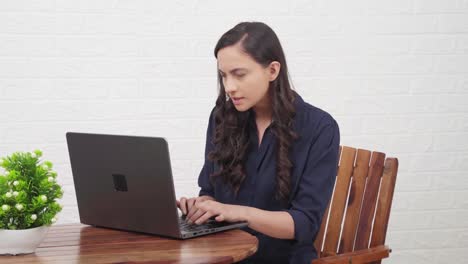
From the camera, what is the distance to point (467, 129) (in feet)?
12.0

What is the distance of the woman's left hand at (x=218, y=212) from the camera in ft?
6.85

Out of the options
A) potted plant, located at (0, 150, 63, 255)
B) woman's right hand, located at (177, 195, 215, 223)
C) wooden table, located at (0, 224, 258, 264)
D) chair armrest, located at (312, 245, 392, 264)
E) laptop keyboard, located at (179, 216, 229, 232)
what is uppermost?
potted plant, located at (0, 150, 63, 255)

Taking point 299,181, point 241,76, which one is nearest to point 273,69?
point 241,76

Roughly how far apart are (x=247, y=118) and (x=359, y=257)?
618 mm

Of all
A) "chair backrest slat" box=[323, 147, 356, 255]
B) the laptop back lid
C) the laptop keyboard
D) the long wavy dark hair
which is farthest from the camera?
"chair backrest slat" box=[323, 147, 356, 255]

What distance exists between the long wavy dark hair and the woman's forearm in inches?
6.8

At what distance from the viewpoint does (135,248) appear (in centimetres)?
191

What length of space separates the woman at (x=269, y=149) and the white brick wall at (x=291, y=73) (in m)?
0.80

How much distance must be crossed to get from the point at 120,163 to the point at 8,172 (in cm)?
29

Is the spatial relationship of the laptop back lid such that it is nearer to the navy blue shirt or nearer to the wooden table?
the wooden table

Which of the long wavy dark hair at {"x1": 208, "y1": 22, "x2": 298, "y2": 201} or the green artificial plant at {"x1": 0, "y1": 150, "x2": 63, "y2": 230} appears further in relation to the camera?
the long wavy dark hair at {"x1": 208, "y1": 22, "x2": 298, "y2": 201}

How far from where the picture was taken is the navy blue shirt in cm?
232

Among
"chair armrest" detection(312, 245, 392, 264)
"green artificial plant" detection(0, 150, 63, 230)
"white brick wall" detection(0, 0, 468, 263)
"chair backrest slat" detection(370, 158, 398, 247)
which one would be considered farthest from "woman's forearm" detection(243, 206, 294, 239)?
"white brick wall" detection(0, 0, 468, 263)

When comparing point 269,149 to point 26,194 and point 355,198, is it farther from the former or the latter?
point 26,194
